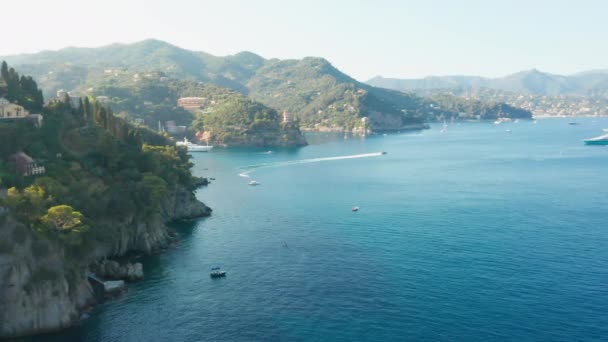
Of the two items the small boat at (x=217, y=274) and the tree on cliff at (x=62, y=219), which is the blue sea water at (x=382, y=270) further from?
the tree on cliff at (x=62, y=219)

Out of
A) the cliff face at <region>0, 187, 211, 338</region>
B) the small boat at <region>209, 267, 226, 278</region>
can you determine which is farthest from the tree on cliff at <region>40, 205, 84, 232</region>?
the small boat at <region>209, 267, 226, 278</region>

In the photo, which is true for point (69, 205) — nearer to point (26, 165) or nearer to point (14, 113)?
point (26, 165)

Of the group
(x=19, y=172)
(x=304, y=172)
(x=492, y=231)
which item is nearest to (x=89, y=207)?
(x=19, y=172)

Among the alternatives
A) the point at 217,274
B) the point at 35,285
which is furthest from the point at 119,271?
the point at 35,285

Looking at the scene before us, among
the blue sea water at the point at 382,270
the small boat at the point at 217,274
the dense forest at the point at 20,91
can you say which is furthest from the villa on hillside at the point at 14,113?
the small boat at the point at 217,274

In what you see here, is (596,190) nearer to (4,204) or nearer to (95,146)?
(95,146)

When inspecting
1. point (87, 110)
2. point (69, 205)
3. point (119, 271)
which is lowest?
point (119, 271)

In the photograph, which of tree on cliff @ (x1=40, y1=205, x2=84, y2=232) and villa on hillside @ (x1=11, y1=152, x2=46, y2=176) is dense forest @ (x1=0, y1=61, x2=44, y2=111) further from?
tree on cliff @ (x1=40, y1=205, x2=84, y2=232)
